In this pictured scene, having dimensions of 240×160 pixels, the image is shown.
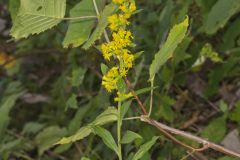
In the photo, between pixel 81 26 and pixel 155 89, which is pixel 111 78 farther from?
pixel 155 89

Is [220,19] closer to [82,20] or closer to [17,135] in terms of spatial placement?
[82,20]

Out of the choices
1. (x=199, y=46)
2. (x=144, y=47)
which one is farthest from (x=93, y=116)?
(x=199, y=46)

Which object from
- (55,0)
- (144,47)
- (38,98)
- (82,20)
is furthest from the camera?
(38,98)

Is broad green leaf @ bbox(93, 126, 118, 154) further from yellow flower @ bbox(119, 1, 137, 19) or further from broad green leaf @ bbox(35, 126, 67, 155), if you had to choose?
broad green leaf @ bbox(35, 126, 67, 155)

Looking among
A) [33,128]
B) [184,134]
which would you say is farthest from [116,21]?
[33,128]

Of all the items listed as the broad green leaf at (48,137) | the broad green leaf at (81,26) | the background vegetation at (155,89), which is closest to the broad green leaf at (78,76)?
the background vegetation at (155,89)

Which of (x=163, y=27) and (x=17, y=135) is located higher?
(x=163, y=27)

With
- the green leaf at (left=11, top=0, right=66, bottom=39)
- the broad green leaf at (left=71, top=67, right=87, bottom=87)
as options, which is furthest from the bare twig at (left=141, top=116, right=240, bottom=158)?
the broad green leaf at (left=71, top=67, right=87, bottom=87)

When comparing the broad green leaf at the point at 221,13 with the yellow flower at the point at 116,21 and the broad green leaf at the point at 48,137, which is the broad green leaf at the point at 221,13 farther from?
the broad green leaf at the point at 48,137
